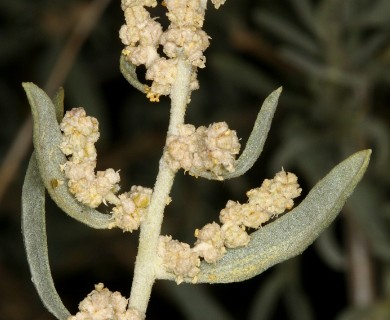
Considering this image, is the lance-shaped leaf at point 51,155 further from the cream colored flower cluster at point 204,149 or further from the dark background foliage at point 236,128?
the dark background foliage at point 236,128

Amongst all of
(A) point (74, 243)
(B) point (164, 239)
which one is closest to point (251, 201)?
(B) point (164, 239)

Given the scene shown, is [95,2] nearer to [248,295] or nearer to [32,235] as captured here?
[248,295]

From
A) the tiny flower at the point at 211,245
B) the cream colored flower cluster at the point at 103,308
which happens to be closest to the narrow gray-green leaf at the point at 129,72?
the tiny flower at the point at 211,245

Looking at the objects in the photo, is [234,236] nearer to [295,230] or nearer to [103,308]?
[295,230]

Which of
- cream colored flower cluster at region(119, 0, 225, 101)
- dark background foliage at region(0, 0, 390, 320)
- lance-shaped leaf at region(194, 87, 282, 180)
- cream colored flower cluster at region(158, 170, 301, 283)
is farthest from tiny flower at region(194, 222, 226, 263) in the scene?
dark background foliage at region(0, 0, 390, 320)

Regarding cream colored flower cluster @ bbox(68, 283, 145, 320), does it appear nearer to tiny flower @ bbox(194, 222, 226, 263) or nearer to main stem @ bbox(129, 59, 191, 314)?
main stem @ bbox(129, 59, 191, 314)

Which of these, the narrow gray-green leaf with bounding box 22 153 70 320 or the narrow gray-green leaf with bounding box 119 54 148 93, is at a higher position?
the narrow gray-green leaf with bounding box 119 54 148 93
